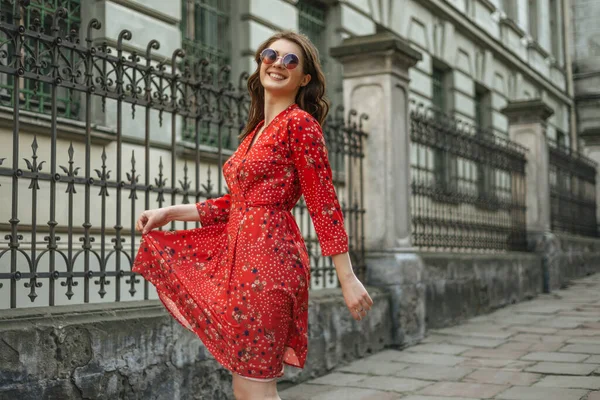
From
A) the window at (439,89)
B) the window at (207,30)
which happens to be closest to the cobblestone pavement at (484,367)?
the window at (207,30)

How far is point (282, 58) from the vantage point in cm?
283

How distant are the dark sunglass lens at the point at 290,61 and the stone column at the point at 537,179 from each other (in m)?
9.83

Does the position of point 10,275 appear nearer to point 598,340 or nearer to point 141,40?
point 141,40

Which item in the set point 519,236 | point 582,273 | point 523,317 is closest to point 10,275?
point 523,317

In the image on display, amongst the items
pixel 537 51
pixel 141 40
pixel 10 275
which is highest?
pixel 537 51

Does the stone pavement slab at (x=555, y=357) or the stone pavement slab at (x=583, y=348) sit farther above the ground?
the stone pavement slab at (x=583, y=348)

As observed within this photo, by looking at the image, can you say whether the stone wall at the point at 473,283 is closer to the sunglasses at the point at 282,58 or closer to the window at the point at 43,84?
the window at the point at 43,84

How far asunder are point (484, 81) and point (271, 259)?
1668cm

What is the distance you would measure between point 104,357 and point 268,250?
5.87 feet

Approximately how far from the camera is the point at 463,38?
1750 centimetres

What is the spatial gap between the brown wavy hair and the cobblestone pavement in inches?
107

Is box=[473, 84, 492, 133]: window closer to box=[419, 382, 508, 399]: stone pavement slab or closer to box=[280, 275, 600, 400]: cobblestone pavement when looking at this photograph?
box=[280, 275, 600, 400]: cobblestone pavement

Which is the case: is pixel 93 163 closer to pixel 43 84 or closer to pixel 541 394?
pixel 43 84

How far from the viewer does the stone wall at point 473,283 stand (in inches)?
319
